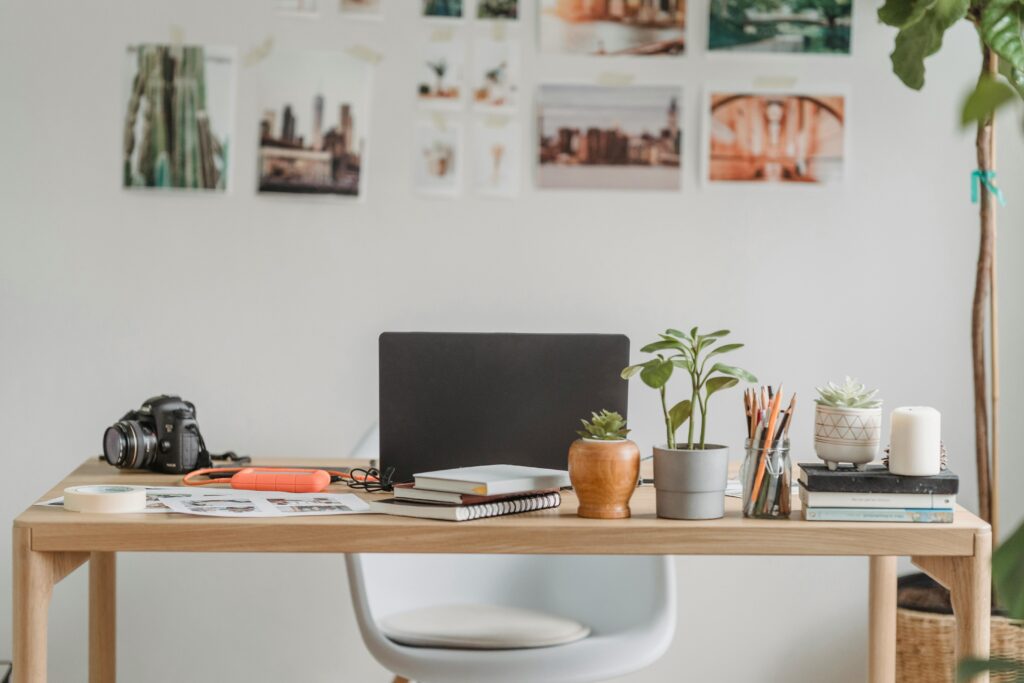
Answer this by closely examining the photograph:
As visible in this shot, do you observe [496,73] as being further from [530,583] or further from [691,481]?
[691,481]

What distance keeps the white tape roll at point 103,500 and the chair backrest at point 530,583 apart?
519mm

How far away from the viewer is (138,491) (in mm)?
1480

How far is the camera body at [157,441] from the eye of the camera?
1.75m

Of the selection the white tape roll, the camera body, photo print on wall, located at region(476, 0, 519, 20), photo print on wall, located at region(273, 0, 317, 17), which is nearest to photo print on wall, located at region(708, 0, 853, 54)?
photo print on wall, located at region(476, 0, 519, 20)

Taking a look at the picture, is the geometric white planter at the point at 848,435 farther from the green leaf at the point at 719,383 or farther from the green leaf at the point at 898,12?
the green leaf at the point at 898,12

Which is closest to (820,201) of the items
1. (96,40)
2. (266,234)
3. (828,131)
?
(828,131)

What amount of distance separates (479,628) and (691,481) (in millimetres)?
627

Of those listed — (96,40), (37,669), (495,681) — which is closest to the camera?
(37,669)

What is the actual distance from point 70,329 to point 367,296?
2.16 ft

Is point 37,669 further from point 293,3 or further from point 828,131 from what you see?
point 828,131

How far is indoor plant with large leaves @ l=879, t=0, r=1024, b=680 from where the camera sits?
2.09m

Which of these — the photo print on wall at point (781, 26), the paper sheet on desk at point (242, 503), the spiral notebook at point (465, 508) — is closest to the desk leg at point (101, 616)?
the paper sheet on desk at point (242, 503)

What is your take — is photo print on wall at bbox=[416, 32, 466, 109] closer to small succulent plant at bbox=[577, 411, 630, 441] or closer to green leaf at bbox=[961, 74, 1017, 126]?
small succulent plant at bbox=[577, 411, 630, 441]

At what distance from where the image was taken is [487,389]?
1.58 meters
